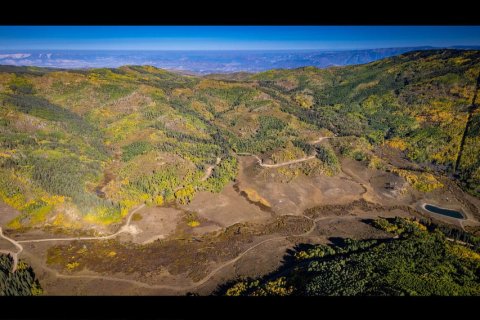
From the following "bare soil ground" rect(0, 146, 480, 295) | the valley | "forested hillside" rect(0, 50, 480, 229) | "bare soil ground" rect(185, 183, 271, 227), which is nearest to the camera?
"bare soil ground" rect(0, 146, 480, 295)

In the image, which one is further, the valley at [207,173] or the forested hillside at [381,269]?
the valley at [207,173]

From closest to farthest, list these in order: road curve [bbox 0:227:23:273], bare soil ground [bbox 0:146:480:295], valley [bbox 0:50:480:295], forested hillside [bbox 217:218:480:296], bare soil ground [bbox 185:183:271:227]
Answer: forested hillside [bbox 217:218:480:296]
bare soil ground [bbox 0:146:480:295]
road curve [bbox 0:227:23:273]
valley [bbox 0:50:480:295]
bare soil ground [bbox 185:183:271:227]

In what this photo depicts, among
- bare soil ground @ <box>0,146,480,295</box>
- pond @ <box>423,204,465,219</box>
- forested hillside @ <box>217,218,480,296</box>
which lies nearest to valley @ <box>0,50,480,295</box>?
bare soil ground @ <box>0,146,480,295</box>

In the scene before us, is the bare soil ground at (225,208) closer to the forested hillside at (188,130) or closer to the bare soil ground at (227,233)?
the bare soil ground at (227,233)

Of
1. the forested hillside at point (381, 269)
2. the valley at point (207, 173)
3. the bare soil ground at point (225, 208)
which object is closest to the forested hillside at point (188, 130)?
the valley at point (207, 173)

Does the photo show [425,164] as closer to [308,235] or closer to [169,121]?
[308,235]

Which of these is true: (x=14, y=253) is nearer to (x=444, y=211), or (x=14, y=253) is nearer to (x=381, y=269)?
(x=381, y=269)

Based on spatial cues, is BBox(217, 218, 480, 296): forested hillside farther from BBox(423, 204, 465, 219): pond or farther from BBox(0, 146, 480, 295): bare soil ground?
BBox(423, 204, 465, 219): pond

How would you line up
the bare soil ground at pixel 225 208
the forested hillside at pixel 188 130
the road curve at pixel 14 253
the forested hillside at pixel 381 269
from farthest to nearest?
the forested hillside at pixel 188 130 < the bare soil ground at pixel 225 208 < the road curve at pixel 14 253 < the forested hillside at pixel 381 269
